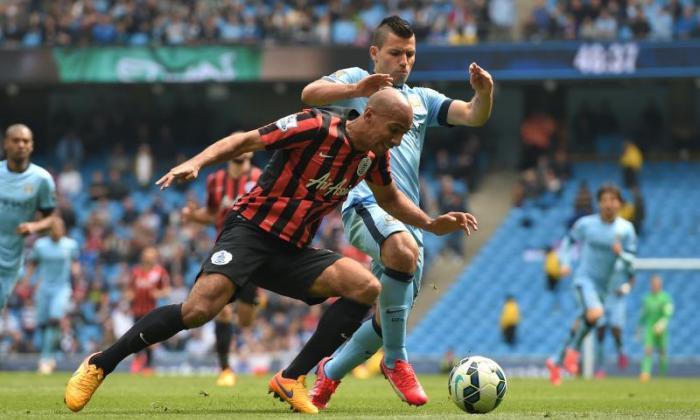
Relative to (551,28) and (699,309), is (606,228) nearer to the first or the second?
(699,309)

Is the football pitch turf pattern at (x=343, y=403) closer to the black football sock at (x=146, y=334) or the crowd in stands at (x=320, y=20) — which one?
the black football sock at (x=146, y=334)

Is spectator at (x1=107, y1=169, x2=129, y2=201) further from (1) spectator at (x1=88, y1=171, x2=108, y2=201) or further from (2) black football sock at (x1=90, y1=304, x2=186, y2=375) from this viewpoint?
(2) black football sock at (x1=90, y1=304, x2=186, y2=375)

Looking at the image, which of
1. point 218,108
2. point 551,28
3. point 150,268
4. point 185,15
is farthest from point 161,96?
point 150,268

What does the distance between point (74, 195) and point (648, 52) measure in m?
13.6

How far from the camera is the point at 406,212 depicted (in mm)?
8602

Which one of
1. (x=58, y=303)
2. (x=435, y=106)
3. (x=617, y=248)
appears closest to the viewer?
(x=435, y=106)

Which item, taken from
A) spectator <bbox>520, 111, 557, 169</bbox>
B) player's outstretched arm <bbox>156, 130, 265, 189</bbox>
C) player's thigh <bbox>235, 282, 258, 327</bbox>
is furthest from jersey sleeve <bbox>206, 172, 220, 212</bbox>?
spectator <bbox>520, 111, 557, 169</bbox>

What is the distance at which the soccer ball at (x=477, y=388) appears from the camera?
8.50 metres

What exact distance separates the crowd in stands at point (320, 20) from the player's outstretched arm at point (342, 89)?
2086 cm

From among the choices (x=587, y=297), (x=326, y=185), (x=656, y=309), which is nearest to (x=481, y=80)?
(x=326, y=185)

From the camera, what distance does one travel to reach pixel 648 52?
28094 millimetres

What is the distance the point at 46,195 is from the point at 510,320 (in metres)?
13.7

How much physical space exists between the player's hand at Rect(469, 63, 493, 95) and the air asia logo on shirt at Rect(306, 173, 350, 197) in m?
1.40

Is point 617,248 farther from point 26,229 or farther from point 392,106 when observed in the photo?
point 392,106
